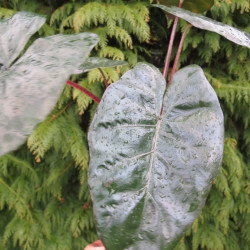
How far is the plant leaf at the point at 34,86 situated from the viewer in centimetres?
33

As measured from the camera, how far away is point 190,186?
1.44ft

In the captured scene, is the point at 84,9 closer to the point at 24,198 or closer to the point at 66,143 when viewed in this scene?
the point at 66,143

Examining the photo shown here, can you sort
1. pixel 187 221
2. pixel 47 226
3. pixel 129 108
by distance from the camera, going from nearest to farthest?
pixel 187 221 < pixel 129 108 < pixel 47 226

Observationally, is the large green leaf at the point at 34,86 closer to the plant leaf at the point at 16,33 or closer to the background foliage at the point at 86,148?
the plant leaf at the point at 16,33

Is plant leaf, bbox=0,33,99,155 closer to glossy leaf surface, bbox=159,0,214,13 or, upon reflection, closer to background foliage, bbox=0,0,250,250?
glossy leaf surface, bbox=159,0,214,13

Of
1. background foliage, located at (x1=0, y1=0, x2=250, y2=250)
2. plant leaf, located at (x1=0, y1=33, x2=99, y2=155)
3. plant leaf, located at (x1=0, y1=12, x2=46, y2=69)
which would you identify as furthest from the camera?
background foliage, located at (x1=0, y1=0, x2=250, y2=250)

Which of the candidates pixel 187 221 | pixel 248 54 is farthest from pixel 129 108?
pixel 248 54

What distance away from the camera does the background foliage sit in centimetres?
127

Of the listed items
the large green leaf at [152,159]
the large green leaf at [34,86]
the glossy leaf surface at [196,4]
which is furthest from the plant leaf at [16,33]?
the glossy leaf surface at [196,4]

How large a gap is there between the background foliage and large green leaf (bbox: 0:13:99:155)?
726 mm

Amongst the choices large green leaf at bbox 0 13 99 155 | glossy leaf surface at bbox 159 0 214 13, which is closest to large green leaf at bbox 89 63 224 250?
large green leaf at bbox 0 13 99 155

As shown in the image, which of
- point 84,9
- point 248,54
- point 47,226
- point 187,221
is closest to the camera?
point 187,221

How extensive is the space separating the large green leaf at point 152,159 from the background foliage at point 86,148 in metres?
0.67

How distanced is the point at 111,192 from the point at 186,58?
49.2 inches
